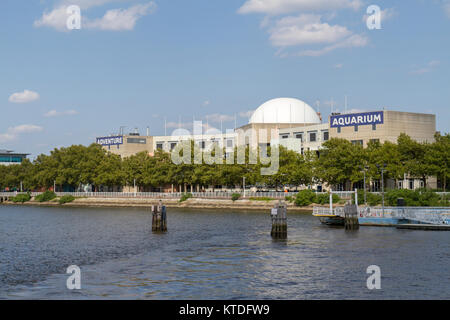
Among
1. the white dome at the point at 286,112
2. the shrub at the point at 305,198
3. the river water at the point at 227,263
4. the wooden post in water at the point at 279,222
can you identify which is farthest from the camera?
the white dome at the point at 286,112

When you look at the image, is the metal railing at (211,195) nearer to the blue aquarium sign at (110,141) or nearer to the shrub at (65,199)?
the shrub at (65,199)

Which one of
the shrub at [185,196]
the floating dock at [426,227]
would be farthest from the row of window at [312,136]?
the floating dock at [426,227]

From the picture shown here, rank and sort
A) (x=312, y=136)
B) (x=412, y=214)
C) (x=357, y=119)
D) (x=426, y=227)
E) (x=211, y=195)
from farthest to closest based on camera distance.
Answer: (x=312, y=136)
(x=357, y=119)
(x=211, y=195)
(x=412, y=214)
(x=426, y=227)

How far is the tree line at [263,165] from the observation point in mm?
104375

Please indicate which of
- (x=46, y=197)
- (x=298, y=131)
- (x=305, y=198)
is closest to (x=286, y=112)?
(x=298, y=131)

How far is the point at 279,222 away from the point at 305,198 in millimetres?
49032

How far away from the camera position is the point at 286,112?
542 feet

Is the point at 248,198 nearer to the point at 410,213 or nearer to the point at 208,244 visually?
the point at 410,213

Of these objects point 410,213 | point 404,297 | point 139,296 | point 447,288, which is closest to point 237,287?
point 139,296

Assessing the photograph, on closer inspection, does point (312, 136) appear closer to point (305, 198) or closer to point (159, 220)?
point (305, 198)

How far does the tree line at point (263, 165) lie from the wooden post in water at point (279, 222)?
1734 inches

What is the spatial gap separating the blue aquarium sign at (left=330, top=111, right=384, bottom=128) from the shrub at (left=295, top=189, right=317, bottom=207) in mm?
29305

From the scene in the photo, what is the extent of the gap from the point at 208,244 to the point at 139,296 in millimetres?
22669

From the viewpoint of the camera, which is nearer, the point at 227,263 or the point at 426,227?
the point at 227,263
